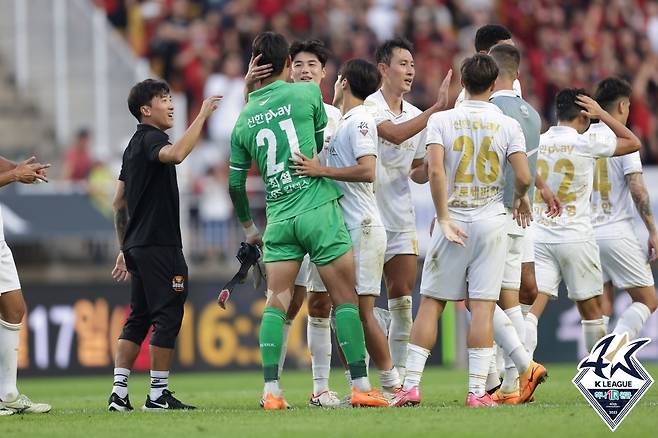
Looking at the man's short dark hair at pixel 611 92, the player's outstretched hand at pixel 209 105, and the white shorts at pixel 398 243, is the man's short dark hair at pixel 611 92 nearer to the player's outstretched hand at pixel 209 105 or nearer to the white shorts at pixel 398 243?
the white shorts at pixel 398 243

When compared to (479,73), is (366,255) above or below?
below

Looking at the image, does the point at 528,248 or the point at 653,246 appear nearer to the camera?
the point at 528,248

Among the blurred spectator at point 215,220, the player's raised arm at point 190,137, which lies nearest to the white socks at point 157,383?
the player's raised arm at point 190,137

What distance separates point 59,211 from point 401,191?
895 centimetres

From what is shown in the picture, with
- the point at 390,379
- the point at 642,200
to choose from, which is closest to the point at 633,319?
the point at 642,200

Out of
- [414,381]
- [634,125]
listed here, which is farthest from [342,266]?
[634,125]

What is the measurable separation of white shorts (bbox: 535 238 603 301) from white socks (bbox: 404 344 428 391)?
274 cm

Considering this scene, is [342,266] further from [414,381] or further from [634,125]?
[634,125]

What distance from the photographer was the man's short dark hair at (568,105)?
39.7ft

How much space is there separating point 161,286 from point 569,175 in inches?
153

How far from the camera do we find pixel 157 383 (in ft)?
35.6

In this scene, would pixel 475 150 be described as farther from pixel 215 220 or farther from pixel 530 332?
pixel 215 220

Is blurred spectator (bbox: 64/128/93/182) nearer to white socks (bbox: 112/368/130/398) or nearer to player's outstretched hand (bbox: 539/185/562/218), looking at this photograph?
white socks (bbox: 112/368/130/398)

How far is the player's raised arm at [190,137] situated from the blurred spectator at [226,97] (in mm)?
11100
